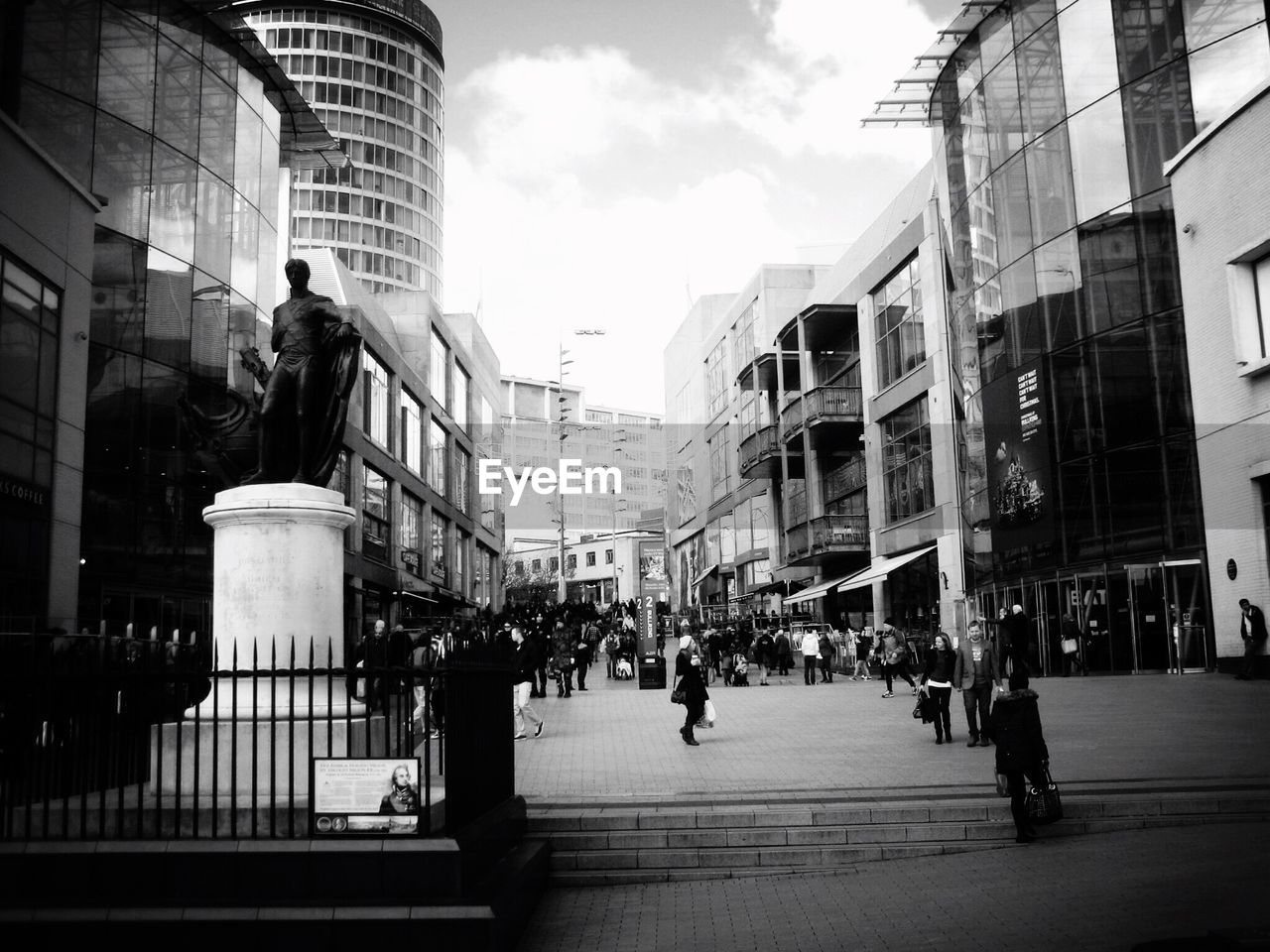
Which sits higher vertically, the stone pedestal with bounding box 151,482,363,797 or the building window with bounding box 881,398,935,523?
the building window with bounding box 881,398,935,523

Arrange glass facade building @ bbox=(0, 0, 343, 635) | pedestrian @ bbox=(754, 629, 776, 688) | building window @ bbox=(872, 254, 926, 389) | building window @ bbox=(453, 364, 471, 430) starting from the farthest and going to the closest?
building window @ bbox=(453, 364, 471, 430) → building window @ bbox=(872, 254, 926, 389) → pedestrian @ bbox=(754, 629, 776, 688) → glass facade building @ bbox=(0, 0, 343, 635)

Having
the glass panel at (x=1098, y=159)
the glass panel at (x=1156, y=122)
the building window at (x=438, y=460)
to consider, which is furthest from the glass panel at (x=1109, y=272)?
the building window at (x=438, y=460)

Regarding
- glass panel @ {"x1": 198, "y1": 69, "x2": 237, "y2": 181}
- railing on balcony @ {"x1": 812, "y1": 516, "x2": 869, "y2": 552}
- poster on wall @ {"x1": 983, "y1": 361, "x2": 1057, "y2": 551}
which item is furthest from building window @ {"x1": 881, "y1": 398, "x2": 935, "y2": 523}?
glass panel @ {"x1": 198, "y1": 69, "x2": 237, "y2": 181}

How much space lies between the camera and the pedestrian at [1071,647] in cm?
2952

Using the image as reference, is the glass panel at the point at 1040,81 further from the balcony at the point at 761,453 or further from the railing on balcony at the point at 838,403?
the balcony at the point at 761,453

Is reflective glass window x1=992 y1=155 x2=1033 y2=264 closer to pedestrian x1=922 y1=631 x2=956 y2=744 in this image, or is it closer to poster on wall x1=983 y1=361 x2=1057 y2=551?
poster on wall x1=983 y1=361 x2=1057 y2=551

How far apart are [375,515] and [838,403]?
19.1 metres

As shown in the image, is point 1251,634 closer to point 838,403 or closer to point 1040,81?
point 1040,81

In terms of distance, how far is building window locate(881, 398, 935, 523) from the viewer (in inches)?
1610

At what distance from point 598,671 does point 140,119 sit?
2299 cm

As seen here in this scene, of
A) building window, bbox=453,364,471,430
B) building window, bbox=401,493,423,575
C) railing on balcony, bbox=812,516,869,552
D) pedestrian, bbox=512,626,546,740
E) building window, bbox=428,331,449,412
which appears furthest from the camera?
building window, bbox=453,364,471,430

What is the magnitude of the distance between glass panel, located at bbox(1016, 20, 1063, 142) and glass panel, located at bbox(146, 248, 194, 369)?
22215 mm

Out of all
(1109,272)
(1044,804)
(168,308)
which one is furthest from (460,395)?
(1044,804)
